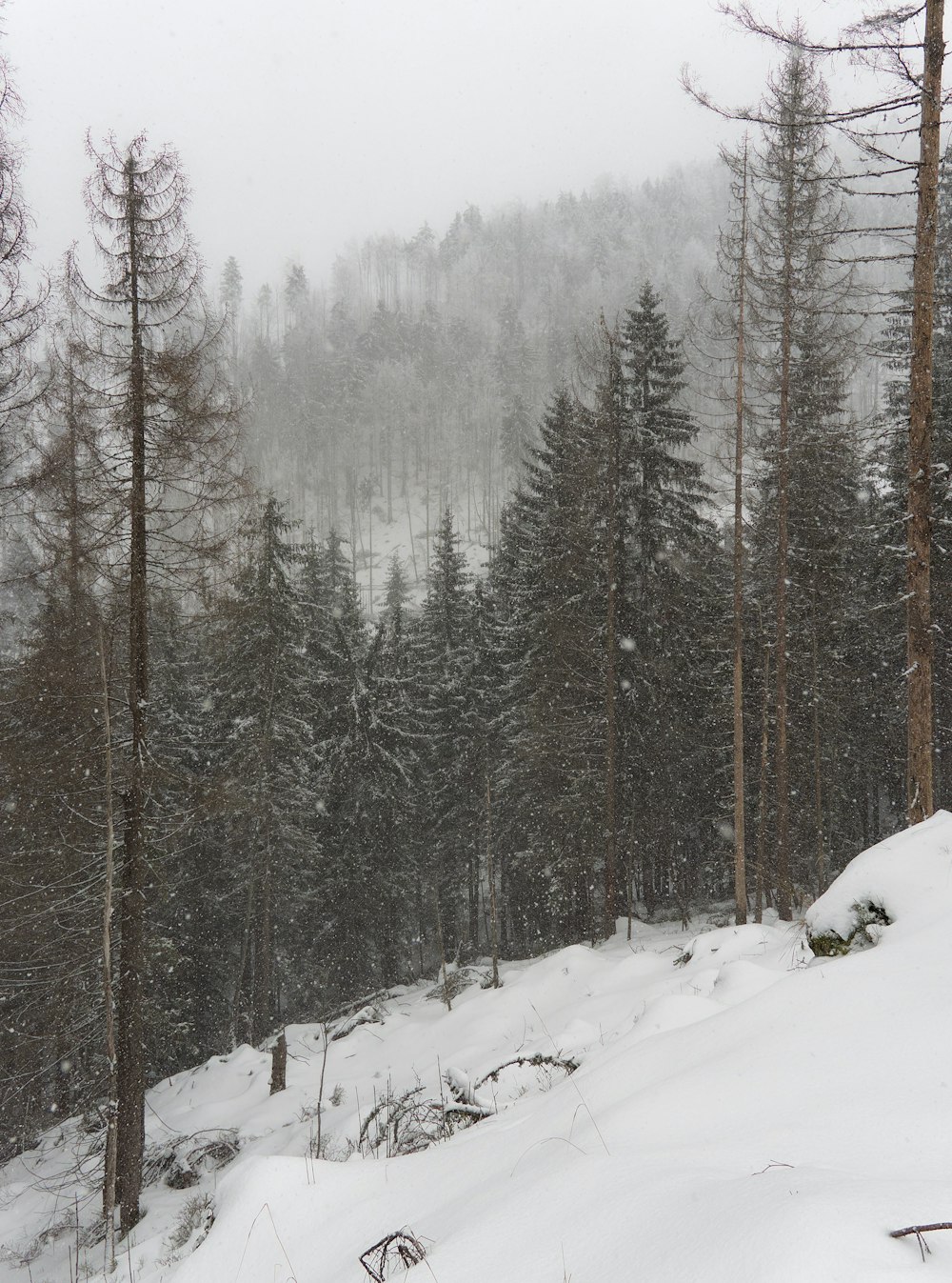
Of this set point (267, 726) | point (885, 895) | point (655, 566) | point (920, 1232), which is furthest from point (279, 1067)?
point (920, 1232)

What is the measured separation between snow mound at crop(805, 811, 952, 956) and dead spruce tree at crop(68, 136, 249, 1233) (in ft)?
27.2

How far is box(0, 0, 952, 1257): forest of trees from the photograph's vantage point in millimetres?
9445

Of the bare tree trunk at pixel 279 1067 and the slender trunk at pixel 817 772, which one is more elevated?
the slender trunk at pixel 817 772

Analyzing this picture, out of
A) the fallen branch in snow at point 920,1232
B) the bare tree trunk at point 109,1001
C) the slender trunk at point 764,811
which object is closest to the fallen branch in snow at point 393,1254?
the fallen branch in snow at point 920,1232

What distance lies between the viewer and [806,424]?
16.2 metres

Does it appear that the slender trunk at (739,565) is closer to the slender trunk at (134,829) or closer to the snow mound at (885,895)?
the snow mound at (885,895)

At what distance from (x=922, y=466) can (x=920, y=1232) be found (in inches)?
349

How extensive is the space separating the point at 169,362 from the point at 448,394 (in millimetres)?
92589

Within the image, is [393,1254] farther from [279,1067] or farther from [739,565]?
[739,565]

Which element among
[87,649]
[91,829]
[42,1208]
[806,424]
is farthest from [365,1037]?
[806,424]

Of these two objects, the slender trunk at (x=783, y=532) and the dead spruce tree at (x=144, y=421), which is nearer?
the dead spruce tree at (x=144, y=421)

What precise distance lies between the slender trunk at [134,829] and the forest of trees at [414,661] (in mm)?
41

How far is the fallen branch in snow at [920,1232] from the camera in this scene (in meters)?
1.90

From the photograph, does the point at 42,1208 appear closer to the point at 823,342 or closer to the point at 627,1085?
the point at 627,1085
